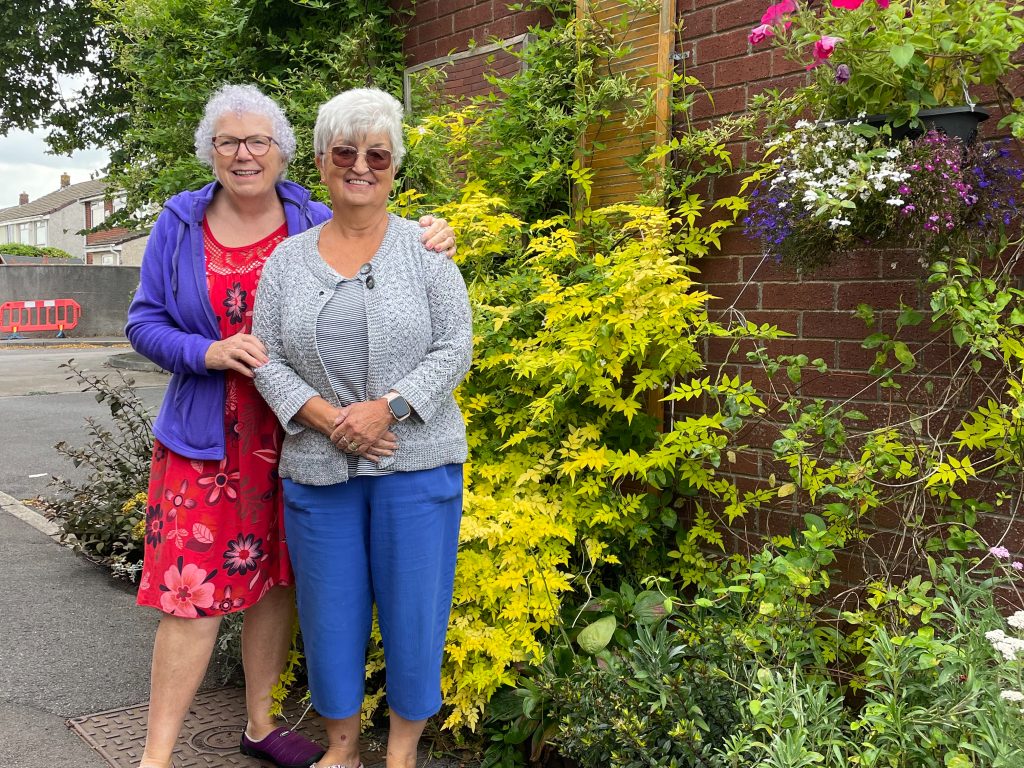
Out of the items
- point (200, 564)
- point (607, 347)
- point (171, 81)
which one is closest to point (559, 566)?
point (607, 347)

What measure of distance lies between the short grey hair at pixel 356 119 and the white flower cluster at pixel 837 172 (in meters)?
1.11

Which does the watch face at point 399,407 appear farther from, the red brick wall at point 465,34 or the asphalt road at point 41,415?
the asphalt road at point 41,415

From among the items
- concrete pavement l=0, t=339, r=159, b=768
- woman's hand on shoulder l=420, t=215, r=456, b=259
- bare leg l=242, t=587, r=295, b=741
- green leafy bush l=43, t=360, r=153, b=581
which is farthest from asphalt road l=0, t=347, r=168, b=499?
woman's hand on shoulder l=420, t=215, r=456, b=259

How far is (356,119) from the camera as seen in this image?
7.63ft

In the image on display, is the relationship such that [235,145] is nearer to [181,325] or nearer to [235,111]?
[235,111]

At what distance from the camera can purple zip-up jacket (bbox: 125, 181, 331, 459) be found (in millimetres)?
2529

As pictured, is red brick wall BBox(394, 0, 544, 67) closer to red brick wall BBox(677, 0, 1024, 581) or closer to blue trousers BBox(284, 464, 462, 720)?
red brick wall BBox(677, 0, 1024, 581)

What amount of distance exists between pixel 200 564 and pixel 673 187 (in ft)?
7.06

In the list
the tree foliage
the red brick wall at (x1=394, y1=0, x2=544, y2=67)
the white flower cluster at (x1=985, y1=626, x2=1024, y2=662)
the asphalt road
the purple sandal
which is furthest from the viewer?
the tree foliage

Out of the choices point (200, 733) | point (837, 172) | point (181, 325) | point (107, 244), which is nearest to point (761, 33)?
point (837, 172)

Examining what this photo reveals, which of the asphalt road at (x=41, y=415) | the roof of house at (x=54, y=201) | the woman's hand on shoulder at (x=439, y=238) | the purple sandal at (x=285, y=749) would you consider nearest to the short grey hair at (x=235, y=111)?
the woman's hand on shoulder at (x=439, y=238)

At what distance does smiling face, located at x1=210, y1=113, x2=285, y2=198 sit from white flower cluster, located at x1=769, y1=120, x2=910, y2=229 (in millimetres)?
1465

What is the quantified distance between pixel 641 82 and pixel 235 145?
70.9 inches

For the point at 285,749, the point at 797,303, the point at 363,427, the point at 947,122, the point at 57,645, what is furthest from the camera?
the point at 57,645
